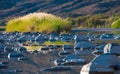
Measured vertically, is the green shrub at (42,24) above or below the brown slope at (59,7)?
below

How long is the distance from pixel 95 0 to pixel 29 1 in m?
20.4

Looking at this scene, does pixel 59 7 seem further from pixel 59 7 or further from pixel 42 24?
pixel 42 24

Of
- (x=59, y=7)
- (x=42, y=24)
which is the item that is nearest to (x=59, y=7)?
(x=59, y=7)

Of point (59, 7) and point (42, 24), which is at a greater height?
point (59, 7)

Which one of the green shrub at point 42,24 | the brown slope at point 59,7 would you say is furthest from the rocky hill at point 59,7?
the green shrub at point 42,24

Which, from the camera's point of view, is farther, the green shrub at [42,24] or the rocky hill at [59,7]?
the rocky hill at [59,7]

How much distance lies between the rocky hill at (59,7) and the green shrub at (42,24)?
7375 cm

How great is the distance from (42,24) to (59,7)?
91.8 m

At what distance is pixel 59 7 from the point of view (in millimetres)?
A: 134250

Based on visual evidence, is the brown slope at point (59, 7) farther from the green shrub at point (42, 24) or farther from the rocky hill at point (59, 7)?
the green shrub at point (42, 24)

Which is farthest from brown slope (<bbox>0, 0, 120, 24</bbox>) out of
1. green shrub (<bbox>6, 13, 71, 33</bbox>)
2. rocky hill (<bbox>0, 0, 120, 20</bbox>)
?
green shrub (<bbox>6, 13, 71, 33</bbox>)

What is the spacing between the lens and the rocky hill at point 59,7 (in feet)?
408

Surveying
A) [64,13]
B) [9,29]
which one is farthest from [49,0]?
[9,29]

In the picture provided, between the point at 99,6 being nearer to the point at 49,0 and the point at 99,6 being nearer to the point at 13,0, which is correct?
the point at 49,0
